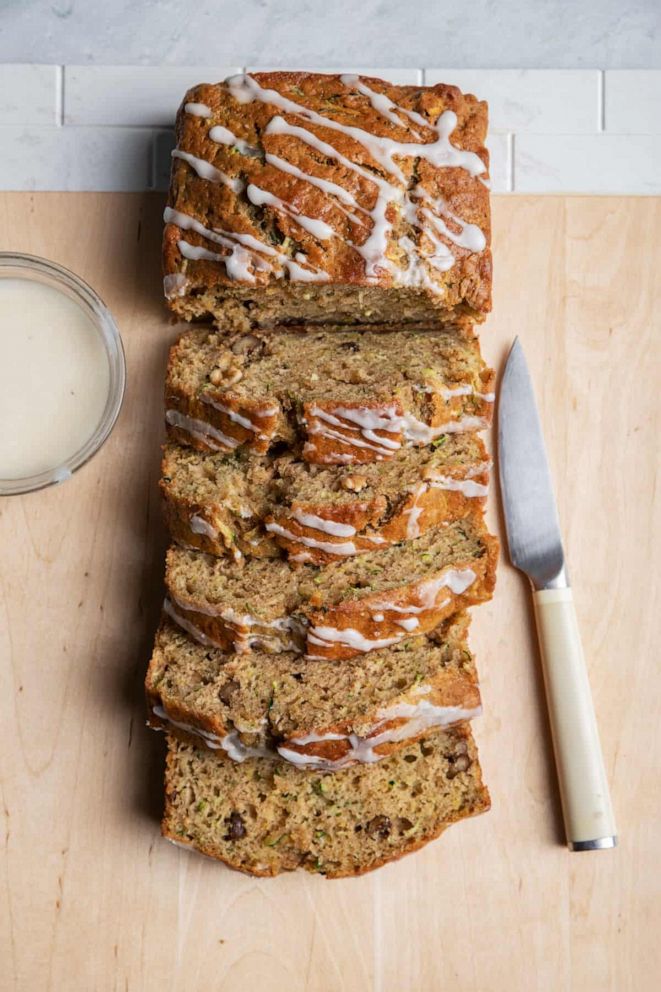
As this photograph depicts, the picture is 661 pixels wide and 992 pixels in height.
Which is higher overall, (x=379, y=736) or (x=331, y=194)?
(x=331, y=194)

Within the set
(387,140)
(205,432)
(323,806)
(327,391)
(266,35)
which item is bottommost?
(323,806)

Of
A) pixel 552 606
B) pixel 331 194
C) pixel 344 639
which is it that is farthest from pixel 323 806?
pixel 331 194

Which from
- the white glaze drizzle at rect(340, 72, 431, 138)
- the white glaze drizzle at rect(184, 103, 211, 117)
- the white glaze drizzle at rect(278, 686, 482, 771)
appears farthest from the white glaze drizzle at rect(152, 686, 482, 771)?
the white glaze drizzle at rect(184, 103, 211, 117)

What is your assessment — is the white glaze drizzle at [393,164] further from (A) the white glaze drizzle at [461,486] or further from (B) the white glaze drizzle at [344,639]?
(B) the white glaze drizzle at [344,639]

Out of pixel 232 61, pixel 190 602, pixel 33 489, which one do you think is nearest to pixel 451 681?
pixel 190 602

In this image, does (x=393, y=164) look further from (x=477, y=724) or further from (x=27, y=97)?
(x=477, y=724)

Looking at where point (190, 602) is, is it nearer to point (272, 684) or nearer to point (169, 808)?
point (272, 684)

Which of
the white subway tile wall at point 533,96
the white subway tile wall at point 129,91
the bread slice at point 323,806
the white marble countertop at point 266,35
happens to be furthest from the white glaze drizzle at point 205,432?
the white subway tile wall at point 533,96
